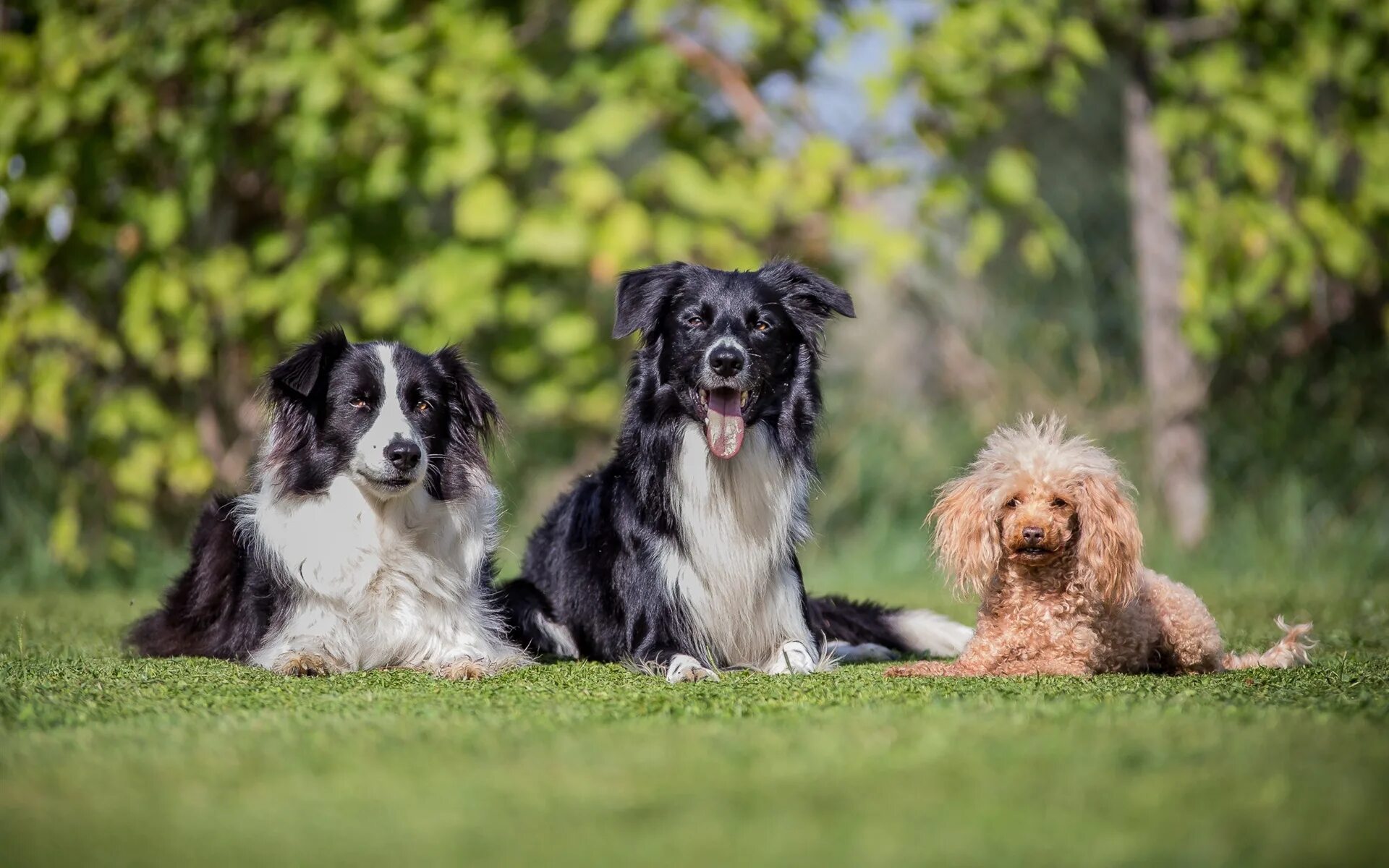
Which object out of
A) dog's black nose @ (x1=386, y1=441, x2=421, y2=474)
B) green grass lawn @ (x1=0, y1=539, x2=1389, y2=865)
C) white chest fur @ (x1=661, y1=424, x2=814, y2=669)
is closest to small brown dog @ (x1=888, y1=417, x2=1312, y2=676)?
green grass lawn @ (x1=0, y1=539, x2=1389, y2=865)

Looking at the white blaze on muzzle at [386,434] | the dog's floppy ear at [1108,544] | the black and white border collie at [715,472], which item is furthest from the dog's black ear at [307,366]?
the dog's floppy ear at [1108,544]

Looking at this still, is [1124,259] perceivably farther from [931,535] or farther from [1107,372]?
[931,535]

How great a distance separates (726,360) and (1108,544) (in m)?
1.16

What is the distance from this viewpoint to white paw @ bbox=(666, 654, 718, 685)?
373 cm

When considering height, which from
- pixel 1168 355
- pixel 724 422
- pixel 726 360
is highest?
pixel 1168 355

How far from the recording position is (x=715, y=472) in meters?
3.96

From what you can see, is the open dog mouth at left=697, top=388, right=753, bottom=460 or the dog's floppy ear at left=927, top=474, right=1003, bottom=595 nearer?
the dog's floppy ear at left=927, top=474, right=1003, bottom=595

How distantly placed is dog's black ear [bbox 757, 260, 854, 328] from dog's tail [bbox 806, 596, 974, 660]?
1.03 m

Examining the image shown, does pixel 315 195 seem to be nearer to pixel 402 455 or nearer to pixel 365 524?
pixel 365 524

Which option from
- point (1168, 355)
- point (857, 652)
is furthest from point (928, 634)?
point (1168, 355)

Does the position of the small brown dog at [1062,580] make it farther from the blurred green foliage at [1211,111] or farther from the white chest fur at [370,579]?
the blurred green foliage at [1211,111]

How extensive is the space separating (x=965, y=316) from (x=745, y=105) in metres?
2.37

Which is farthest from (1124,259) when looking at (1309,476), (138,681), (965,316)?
(138,681)

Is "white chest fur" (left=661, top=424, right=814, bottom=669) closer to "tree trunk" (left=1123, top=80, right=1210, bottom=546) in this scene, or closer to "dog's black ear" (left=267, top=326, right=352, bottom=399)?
"dog's black ear" (left=267, top=326, right=352, bottom=399)
